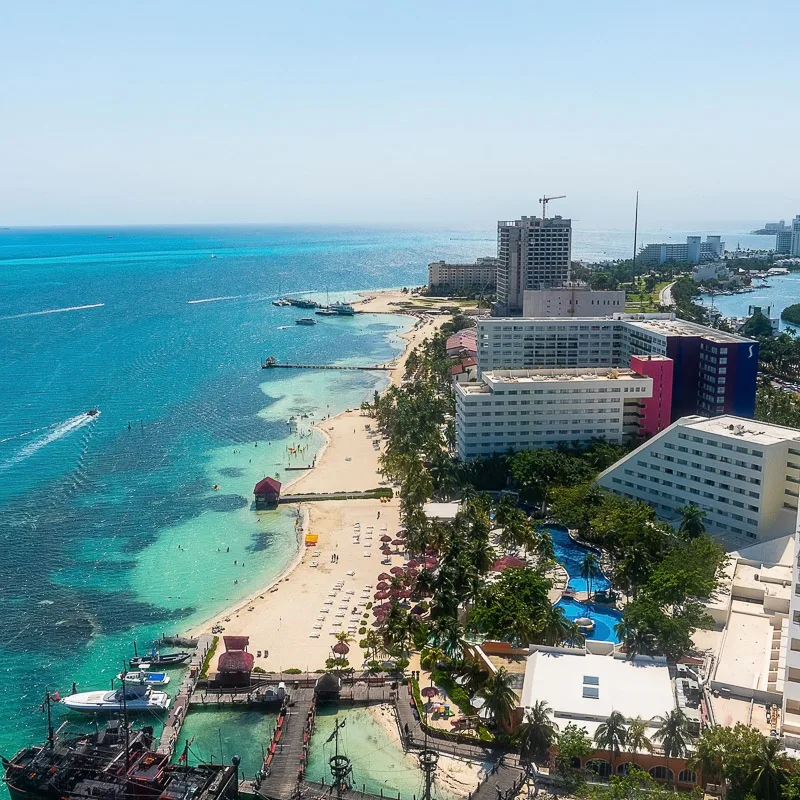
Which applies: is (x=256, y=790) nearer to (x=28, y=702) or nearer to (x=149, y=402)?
(x=28, y=702)

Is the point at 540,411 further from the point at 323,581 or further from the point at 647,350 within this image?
the point at 323,581

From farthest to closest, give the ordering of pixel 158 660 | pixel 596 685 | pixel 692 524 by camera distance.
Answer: pixel 692 524, pixel 158 660, pixel 596 685

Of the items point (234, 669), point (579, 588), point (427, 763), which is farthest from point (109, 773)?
point (579, 588)

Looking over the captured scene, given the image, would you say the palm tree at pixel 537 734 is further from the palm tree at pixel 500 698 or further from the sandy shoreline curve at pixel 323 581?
the sandy shoreline curve at pixel 323 581

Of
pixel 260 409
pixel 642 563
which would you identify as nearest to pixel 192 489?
pixel 260 409

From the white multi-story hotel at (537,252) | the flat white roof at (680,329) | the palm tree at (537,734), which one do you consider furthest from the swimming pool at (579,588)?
the white multi-story hotel at (537,252)

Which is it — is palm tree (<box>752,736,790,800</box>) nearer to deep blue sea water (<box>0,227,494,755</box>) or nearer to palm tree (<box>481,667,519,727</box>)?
palm tree (<box>481,667,519,727</box>)
